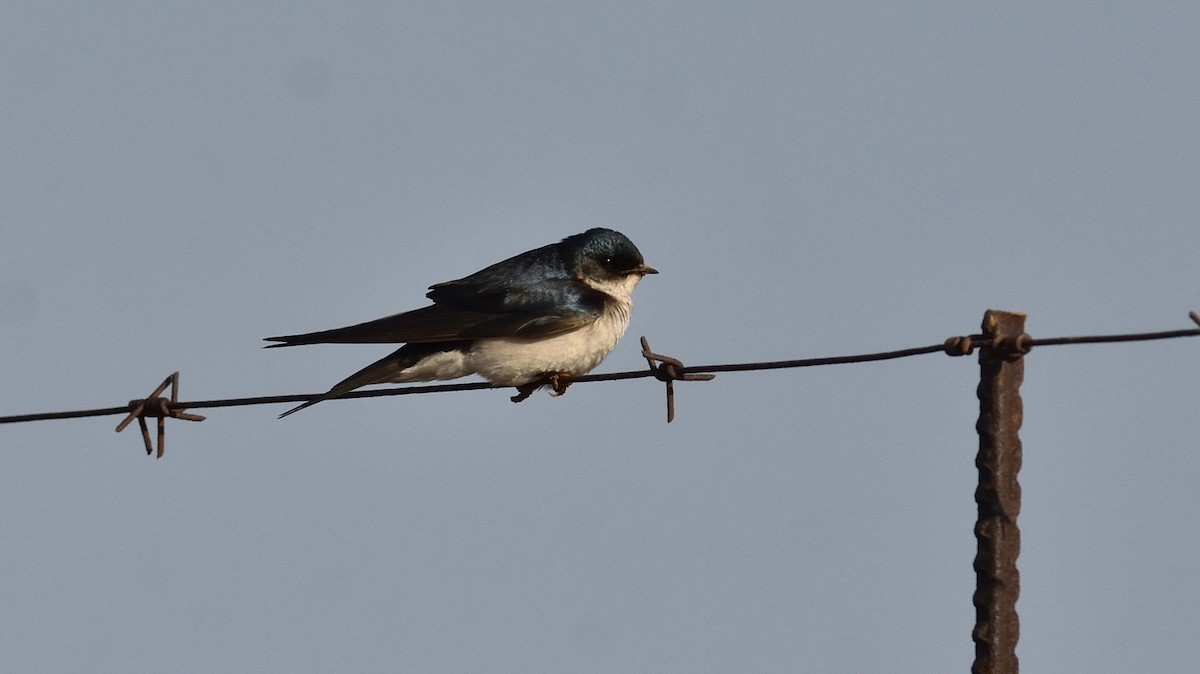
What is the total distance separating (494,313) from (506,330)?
0.18 metres

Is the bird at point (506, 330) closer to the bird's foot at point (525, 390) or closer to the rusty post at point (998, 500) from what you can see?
the bird's foot at point (525, 390)

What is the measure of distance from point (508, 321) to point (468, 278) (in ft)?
1.63

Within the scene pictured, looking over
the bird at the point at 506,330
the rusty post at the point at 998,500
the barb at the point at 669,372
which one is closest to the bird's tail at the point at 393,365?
the bird at the point at 506,330

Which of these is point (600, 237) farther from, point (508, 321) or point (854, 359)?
point (854, 359)

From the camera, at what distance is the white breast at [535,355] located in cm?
754

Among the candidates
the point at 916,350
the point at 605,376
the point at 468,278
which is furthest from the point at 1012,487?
the point at 468,278

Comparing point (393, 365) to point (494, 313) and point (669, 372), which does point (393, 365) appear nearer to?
point (494, 313)

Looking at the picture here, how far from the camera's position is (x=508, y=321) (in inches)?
301

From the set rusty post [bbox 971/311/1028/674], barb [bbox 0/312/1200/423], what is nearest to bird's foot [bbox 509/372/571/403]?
barb [bbox 0/312/1200/423]

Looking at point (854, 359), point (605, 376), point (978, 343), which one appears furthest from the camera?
point (605, 376)

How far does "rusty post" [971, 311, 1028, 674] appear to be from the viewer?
443 cm

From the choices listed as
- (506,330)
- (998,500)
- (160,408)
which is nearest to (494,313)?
(506,330)

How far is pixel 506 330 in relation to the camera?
7562 millimetres

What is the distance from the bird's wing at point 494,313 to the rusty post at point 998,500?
3124 millimetres
